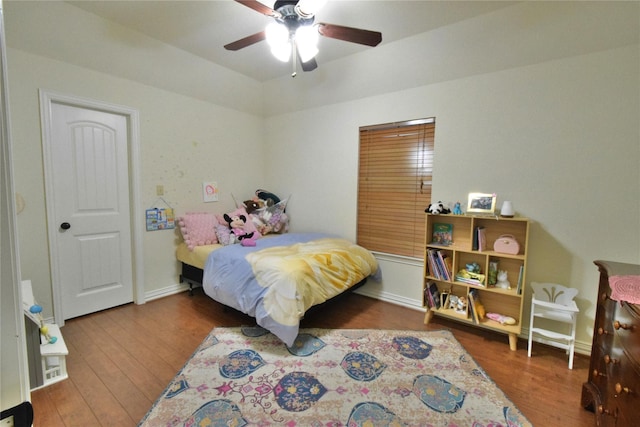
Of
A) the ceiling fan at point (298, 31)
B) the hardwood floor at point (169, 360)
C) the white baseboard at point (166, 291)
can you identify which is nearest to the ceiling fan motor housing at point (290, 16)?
the ceiling fan at point (298, 31)

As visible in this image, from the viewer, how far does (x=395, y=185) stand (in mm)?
3105

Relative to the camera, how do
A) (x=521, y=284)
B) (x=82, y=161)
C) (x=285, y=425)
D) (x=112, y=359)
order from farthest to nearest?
(x=82, y=161) → (x=521, y=284) → (x=112, y=359) → (x=285, y=425)

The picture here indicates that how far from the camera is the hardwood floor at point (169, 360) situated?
1.60 meters

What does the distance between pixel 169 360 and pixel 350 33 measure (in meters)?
2.68

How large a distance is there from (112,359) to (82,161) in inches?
71.9

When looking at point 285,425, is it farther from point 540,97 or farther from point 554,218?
point 540,97

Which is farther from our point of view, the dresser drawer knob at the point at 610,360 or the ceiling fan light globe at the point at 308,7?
the ceiling fan light globe at the point at 308,7

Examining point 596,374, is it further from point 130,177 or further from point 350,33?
point 130,177

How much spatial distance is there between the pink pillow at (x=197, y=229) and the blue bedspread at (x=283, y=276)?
19.4 inches

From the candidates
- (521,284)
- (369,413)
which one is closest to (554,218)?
(521,284)

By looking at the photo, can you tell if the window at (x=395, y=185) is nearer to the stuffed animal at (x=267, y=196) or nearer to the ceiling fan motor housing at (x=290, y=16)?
the stuffed animal at (x=267, y=196)

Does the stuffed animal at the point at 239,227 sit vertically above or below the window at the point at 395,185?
below

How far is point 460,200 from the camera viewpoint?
8.70 feet

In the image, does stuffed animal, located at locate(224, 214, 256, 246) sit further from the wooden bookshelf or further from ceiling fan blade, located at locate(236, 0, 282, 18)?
ceiling fan blade, located at locate(236, 0, 282, 18)
